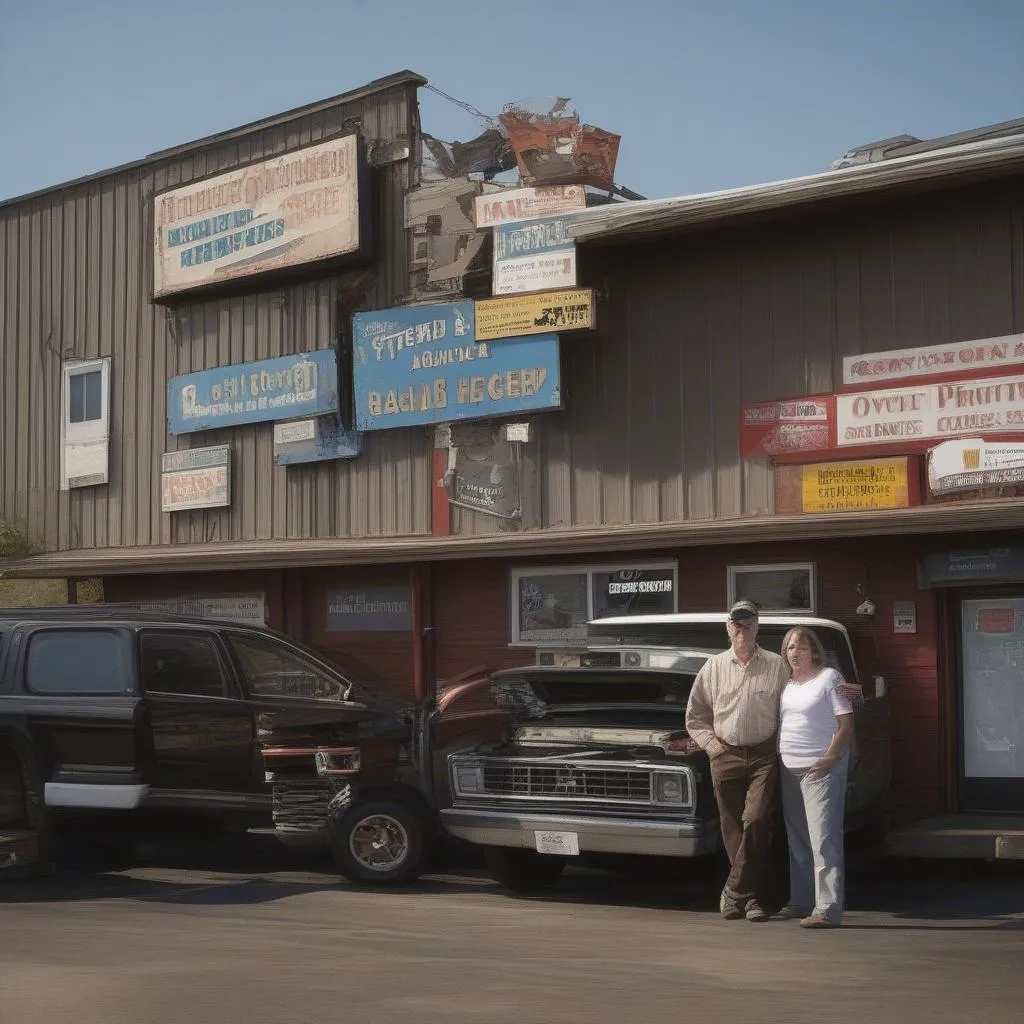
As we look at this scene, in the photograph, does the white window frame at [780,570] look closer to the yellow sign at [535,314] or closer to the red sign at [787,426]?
the red sign at [787,426]

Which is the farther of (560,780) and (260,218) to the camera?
(260,218)

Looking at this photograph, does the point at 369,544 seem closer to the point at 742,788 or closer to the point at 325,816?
the point at 325,816

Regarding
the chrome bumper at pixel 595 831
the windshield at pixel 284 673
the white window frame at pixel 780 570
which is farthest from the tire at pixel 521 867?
the white window frame at pixel 780 570

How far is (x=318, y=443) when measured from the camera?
19344 millimetres

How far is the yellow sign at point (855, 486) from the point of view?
1471 cm

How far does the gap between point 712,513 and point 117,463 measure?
31.4 feet

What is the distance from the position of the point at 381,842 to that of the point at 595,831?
78.9 inches

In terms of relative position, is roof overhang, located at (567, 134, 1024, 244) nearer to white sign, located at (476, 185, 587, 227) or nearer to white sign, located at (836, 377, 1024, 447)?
white sign, located at (476, 185, 587, 227)

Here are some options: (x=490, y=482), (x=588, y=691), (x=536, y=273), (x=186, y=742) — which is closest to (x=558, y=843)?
(x=588, y=691)

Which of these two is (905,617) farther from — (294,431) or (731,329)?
(294,431)

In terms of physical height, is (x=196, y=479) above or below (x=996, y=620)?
above

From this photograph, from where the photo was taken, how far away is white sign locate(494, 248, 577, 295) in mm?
16750

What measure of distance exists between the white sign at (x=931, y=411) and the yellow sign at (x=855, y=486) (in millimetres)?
241

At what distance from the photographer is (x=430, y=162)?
18.7m
